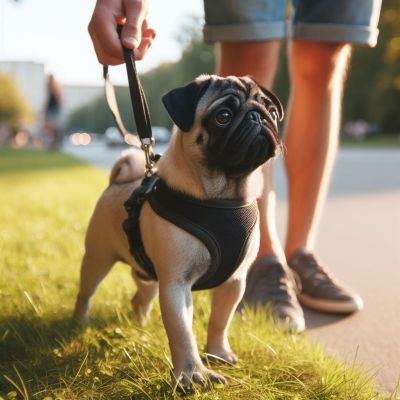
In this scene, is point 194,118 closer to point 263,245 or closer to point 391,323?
point 263,245

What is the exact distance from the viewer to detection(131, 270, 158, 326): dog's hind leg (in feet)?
8.41

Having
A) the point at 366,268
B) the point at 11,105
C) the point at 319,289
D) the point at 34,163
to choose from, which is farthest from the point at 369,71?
the point at 319,289

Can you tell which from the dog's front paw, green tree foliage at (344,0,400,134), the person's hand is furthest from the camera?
green tree foliage at (344,0,400,134)

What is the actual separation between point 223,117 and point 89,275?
98 cm

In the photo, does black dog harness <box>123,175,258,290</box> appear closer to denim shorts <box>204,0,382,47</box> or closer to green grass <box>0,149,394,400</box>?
green grass <box>0,149,394,400</box>

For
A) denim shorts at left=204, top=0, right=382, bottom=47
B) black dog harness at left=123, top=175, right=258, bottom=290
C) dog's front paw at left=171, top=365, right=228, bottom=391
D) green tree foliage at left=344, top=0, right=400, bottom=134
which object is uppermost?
denim shorts at left=204, top=0, right=382, bottom=47

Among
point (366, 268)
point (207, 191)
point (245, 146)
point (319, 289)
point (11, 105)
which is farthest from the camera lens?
point (11, 105)

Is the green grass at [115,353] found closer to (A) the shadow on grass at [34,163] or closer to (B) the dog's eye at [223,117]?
(B) the dog's eye at [223,117]

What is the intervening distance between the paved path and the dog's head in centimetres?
90

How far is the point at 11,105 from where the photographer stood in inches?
2398

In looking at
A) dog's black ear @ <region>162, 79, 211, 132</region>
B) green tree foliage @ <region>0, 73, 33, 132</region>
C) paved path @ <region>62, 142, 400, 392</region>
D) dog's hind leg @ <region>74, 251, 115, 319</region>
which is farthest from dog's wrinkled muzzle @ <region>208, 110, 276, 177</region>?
green tree foliage @ <region>0, 73, 33, 132</region>

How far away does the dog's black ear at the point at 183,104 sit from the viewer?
1.93m

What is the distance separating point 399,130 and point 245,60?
41681 mm

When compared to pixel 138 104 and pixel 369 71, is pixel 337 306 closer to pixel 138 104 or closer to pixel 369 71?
pixel 138 104
